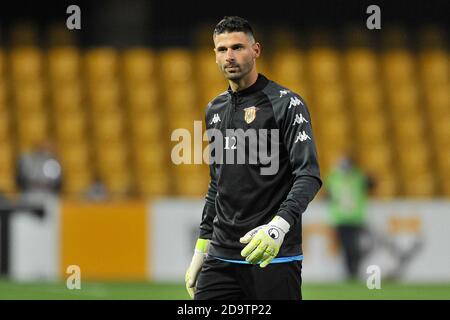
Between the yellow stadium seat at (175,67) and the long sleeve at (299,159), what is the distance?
45.4ft

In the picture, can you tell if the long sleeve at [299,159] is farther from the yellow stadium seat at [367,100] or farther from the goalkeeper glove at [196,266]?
the yellow stadium seat at [367,100]

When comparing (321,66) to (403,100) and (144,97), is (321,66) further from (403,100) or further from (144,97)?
(144,97)

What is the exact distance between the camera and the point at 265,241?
4.87 meters

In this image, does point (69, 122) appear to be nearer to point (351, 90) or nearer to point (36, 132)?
point (36, 132)

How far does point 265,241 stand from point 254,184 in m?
0.39

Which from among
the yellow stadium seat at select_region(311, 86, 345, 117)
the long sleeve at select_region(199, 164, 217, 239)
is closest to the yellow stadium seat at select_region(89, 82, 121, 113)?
the yellow stadium seat at select_region(311, 86, 345, 117)

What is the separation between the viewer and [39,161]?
14.4m

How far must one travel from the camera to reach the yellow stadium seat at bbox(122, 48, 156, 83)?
1883cm

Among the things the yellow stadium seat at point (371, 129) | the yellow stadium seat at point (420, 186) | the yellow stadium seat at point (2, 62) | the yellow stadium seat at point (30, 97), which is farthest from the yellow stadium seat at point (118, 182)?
the yellow stadium seat at point (420, 186)

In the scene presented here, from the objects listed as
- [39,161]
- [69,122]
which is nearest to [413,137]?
[69,122]

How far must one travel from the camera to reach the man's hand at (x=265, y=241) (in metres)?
4.88

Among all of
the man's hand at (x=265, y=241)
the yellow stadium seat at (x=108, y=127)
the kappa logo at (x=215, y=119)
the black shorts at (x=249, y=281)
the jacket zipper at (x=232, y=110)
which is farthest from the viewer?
the yellow stadium seat at (x=108, y=127)

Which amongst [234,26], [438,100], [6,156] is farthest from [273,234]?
[438,100]

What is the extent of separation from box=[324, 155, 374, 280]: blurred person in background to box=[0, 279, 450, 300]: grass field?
976 millimetres
